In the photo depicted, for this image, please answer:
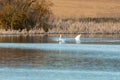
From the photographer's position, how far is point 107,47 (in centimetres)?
3984

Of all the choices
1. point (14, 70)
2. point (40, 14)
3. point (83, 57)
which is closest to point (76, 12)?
point (40, 14)

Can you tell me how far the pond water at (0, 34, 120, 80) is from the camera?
24.1 meters

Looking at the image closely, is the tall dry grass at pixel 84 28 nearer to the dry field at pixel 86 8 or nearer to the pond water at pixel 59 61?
the pond water at pixel 59 61

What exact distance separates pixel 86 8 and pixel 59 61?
58.7m

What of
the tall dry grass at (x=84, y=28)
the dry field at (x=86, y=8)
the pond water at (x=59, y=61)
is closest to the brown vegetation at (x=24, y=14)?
the tall dry grass at (x=84, y=28)

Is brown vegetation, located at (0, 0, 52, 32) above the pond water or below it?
above

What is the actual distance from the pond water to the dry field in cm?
3891

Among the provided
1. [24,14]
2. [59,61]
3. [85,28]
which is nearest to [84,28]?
[85,28]

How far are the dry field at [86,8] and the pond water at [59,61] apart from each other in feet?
128

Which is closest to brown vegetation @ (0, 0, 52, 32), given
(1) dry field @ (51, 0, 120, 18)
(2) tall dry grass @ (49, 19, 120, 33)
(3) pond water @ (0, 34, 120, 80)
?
(2) tall dry grass @ (49, 19, 120, 33)

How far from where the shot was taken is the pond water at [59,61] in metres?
24.1

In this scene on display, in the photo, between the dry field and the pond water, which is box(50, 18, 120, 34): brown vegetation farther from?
the dry field

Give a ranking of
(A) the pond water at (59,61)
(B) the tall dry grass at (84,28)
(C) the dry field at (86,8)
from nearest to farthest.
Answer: (A) the pond water at (59,61) < (B) the tall dry grass at (84,28) < (C) the dry field at (86,8)

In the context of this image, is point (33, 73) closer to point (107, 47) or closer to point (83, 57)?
point (83, 57)
